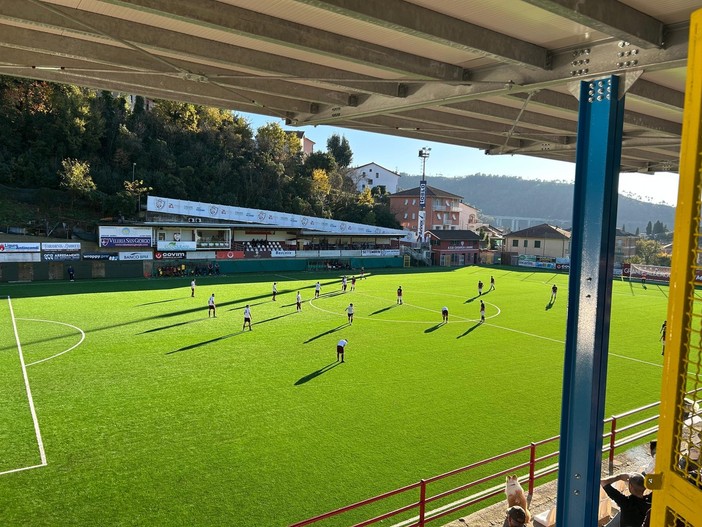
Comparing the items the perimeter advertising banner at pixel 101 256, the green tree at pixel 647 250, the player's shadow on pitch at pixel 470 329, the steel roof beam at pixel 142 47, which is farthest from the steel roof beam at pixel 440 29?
the green tree at pixel 647 250

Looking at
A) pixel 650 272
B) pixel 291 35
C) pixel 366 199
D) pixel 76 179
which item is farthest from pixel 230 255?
pixel 650 272

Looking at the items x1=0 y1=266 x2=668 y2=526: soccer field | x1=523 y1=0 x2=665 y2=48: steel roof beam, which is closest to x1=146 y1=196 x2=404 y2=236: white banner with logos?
x1=0 y1=266 x2=668 y2=526: soccer field

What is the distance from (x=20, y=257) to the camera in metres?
37.5

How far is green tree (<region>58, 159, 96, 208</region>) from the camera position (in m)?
50.1

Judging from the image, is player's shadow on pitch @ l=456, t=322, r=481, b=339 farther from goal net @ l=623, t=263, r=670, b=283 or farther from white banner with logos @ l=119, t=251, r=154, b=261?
goal net @ l=623, t=263, r=670, b=283

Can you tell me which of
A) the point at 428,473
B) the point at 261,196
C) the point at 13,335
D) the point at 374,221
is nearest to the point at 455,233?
the point at 374,221

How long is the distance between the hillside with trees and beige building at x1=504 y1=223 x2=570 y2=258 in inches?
770

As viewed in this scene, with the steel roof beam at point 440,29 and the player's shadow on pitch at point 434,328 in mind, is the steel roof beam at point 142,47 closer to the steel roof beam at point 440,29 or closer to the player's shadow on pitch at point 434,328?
the steel roof beam at point 440,29

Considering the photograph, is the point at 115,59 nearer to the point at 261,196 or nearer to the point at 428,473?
the point at 428,473

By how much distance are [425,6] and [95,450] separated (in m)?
11.0

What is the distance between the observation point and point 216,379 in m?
15.9

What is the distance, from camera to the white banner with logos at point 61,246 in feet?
127

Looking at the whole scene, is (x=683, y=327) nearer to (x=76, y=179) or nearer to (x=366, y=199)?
(x=76, y=179)

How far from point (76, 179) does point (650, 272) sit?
6112 cm
